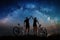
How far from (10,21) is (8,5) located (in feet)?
1.04

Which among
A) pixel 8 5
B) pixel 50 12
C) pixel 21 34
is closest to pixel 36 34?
pixel 21 34

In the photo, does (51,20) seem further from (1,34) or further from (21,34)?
(1,34)

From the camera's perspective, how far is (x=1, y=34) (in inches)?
139

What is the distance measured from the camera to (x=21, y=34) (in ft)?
11.6

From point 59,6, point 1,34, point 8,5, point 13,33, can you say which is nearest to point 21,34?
point 13,33

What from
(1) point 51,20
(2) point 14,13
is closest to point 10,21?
(2) point 14,13

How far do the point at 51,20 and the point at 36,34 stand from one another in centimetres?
39

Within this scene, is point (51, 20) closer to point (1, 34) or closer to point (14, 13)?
point (14, 13)

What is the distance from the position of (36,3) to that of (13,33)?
2.35ft

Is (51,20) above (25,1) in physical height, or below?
below

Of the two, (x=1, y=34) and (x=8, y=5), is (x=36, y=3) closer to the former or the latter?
(x=8, y=5)

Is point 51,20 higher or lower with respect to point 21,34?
higher

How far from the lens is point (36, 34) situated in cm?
355

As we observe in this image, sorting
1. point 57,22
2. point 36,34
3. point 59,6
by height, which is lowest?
point 36,34
